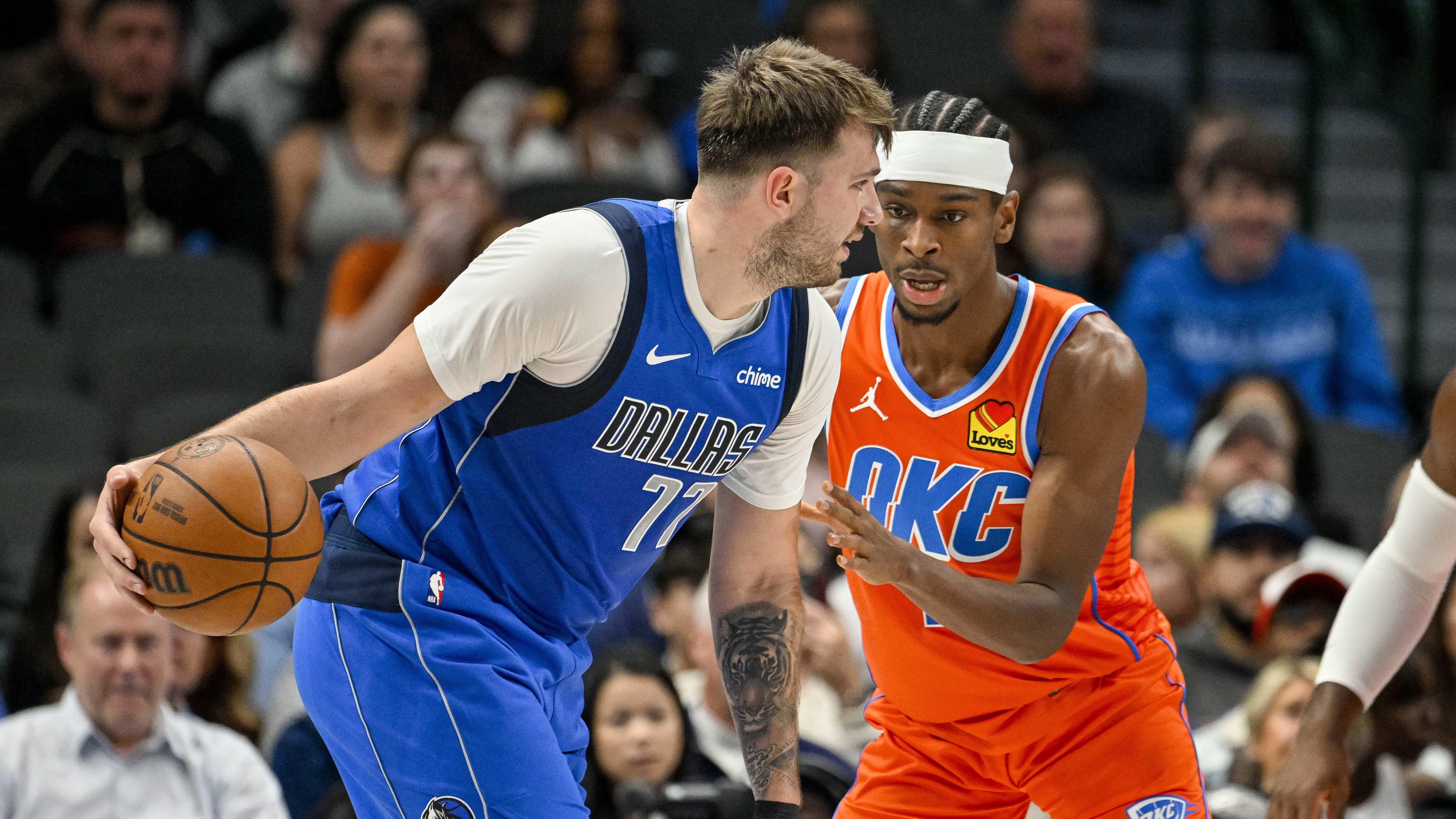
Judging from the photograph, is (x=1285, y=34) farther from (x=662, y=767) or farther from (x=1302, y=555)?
(x=662, y=767)

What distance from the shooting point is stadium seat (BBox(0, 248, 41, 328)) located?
7477mm

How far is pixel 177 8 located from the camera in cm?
839

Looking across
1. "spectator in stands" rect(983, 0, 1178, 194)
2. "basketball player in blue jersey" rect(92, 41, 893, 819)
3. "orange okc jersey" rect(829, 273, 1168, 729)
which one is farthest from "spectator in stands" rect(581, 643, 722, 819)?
"spectator in stands" rect(983, 0, 1178, 194)

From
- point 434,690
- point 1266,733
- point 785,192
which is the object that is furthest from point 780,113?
point 1266,733

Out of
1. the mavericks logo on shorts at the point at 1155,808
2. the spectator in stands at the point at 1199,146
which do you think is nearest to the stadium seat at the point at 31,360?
the mavericks logo on shorts at the point at 1155,808

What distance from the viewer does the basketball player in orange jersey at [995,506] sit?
3.76 m

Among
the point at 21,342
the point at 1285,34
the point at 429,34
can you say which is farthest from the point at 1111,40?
the point at 21,342

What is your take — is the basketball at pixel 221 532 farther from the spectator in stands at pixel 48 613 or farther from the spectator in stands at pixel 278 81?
the spectator in stands at pixel 278 81

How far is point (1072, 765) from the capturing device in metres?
3.87

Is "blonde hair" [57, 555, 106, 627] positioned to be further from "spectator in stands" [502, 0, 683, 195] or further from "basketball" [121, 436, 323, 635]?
"spectator in stands" [502, 0, 683, 195]

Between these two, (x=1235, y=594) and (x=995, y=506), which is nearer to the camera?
(x=995, y=506)

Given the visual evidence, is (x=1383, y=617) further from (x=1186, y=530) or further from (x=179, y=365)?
(x=179, y=365)

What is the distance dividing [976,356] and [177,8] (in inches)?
232

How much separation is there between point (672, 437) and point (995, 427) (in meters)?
0.81
